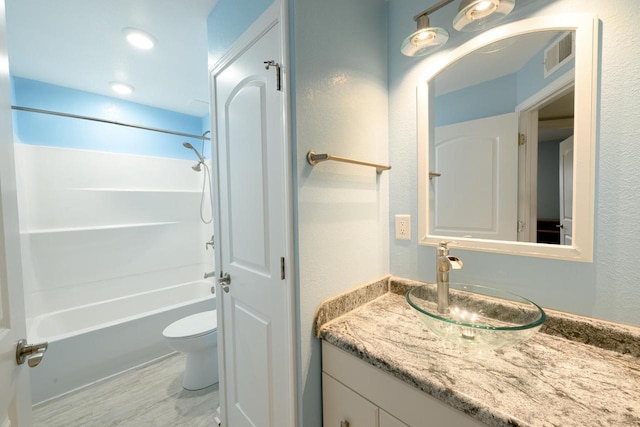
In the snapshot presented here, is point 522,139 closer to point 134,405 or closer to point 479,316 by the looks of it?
point 479,316

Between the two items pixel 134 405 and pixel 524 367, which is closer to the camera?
pixel 524 367

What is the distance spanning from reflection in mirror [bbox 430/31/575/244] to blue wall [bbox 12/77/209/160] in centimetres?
303

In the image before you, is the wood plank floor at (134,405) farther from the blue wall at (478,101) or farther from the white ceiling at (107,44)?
the white ceiling at (107,44)

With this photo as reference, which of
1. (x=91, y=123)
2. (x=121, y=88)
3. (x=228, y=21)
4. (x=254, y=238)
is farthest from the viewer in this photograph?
(x=91, y=123)

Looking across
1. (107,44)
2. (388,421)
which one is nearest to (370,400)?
(388,421)

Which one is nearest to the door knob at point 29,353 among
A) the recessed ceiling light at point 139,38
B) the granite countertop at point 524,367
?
the granite countertop at point 524,367

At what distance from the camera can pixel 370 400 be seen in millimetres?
817

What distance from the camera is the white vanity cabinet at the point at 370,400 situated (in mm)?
666

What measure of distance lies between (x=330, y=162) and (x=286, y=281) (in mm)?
509

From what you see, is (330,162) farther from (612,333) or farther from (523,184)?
(612,333)

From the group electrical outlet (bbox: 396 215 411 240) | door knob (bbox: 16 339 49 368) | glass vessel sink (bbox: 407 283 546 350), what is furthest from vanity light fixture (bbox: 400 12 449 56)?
door knob (bbox: 16 339 49 368)

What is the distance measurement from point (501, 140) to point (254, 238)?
44.5 inches

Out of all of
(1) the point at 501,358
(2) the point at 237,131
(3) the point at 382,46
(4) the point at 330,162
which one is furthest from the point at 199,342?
(3) the point at 382,46

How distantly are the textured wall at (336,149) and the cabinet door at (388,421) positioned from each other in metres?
0.30
